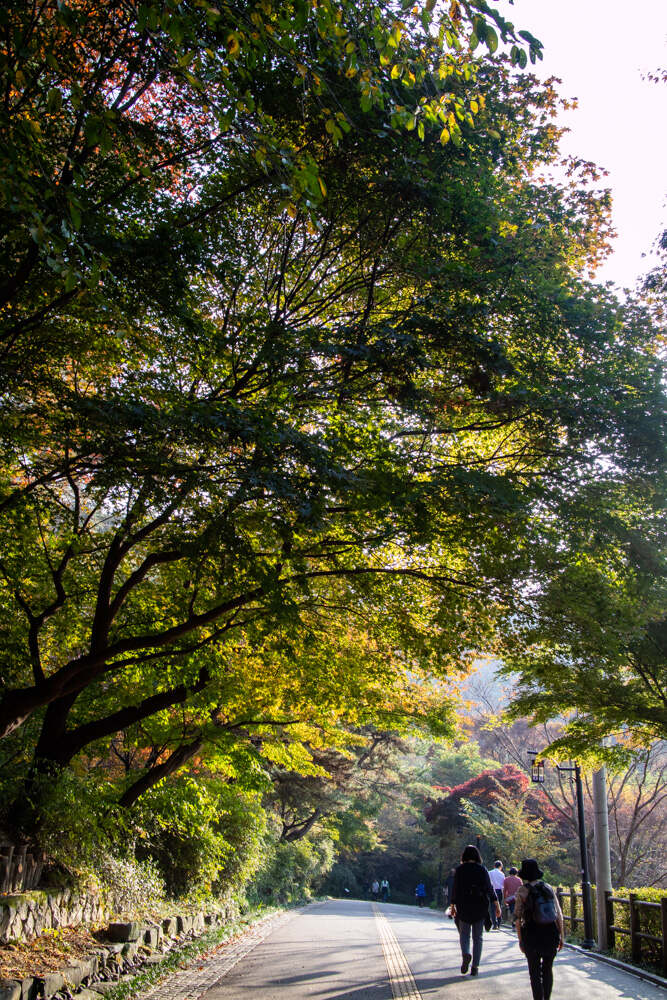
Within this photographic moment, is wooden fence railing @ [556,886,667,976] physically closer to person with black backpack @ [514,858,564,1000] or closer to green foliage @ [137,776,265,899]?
person with black backpack @ [514,858,564,1000]

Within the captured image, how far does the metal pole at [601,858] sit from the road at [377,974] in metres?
0.71

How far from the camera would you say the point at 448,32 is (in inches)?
166

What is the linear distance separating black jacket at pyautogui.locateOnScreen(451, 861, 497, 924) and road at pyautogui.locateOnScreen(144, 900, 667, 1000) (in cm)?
74

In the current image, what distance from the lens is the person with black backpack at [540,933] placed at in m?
6.58

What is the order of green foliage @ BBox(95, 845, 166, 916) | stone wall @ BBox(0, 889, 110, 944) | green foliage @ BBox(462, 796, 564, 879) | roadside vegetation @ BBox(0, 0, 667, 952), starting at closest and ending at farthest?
roadside vegetation @ BBox(0, 0, 667, 952) → stone wall @ BBox(0, 889, 110, 944) → green foliage @ BBox(95, 845, 166, 916) → green foliage @ BBox(462, 796, 564, 879)

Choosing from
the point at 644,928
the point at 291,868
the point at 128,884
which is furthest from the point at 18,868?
the point at 291,868

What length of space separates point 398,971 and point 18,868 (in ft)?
17.5

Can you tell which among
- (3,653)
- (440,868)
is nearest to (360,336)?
(3,653)

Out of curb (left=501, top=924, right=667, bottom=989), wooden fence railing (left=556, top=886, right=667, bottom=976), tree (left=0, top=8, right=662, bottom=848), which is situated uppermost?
tree (left=0, top=8, right=662, bottom=848)

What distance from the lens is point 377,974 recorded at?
902cm

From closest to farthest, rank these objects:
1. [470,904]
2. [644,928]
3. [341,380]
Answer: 1. [341,380]
2. [470,904]
3. [644,928]

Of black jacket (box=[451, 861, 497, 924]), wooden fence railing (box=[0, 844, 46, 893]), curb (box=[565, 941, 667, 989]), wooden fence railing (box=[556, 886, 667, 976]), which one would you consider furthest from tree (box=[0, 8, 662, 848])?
wooden fence railing (box=[556, 886, 667, 976])

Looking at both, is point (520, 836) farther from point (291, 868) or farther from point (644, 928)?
point (644, 928)

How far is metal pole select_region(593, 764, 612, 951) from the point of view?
13156 millimetres
